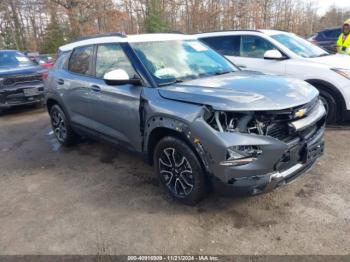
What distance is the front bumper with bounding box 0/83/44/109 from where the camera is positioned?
28.0 ft

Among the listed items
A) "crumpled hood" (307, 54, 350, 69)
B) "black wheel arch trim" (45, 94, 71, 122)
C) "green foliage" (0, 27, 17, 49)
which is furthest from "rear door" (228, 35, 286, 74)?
"green foliage" (0, 27, 17, 49)

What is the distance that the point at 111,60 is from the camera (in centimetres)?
433

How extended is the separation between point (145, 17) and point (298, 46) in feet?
77.5

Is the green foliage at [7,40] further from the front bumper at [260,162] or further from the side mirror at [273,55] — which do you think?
the front bumper at [260,162]

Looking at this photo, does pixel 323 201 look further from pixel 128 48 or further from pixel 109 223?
pixel 128 48

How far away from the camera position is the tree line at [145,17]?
94.9ft

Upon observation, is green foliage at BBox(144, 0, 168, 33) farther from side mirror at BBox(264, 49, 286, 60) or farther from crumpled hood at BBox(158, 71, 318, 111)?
crumpled hood at BBox(158, 71, 318, 111)

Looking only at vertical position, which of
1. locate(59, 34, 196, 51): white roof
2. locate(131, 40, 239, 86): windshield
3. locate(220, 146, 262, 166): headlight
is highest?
locate(59, 34, 196, 51): white roof

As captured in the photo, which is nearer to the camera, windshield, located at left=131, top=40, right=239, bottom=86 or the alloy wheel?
the alloy wheel

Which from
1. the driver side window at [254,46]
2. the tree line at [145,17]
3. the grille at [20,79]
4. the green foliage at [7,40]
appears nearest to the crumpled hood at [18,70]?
the grille at [20,79]

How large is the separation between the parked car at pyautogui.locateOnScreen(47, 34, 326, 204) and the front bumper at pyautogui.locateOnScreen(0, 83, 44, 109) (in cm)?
450

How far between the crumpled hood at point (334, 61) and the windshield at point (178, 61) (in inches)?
92.9

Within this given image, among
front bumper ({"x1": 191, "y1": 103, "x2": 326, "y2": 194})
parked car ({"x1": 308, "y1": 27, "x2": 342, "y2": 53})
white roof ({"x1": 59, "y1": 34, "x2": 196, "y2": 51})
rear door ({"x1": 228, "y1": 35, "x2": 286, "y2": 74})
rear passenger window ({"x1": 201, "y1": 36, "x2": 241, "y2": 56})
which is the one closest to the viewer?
front bumper ({"x1": 191, "y1": 103, "x2": 326, "y2": 194})

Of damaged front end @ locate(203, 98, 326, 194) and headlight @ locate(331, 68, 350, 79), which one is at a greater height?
headlight @ locate(331, 68, 350, 79)
